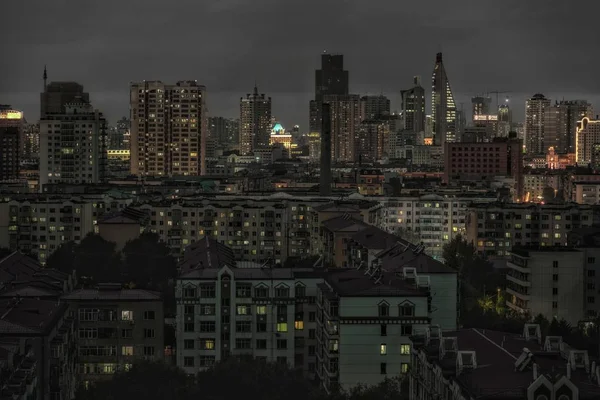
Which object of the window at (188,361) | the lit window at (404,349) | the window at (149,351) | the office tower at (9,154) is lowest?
the window at (188,361)

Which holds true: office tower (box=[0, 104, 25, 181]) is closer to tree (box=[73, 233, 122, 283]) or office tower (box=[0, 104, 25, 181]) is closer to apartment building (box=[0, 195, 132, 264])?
apartment building (box=[0, 195, 132, 264])

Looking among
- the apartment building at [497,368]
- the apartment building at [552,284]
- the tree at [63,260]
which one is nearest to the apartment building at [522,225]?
the tree at [63,260]

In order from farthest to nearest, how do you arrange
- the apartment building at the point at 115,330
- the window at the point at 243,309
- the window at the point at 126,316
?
the window at the point at 243,309
the window at the point at 126,316
the apartment building at the point at 115,330

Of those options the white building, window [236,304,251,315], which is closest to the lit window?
window [236,304,251,315]

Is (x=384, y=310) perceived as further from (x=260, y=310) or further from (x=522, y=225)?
(x=522, y=225)

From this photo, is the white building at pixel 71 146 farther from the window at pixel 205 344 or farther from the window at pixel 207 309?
the window at pixel 205 344

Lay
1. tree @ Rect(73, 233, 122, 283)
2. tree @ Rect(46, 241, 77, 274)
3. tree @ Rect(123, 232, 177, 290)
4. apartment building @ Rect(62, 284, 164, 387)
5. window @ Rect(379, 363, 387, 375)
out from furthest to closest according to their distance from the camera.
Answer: tree @ Rect(46, 241, 77, 274), tree @ Rect(73, 233, 122, 283), tree @ Rect(123, 232, 177, 290), apartment building @ Rect(62, 284, 164, 387), window @ Rect(379, 363, 387, 375)

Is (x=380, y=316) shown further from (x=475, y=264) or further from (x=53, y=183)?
(x=53, y=183)
